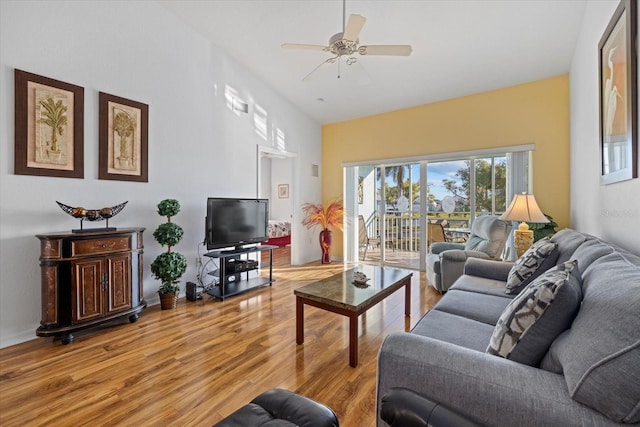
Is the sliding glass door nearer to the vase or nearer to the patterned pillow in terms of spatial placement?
the vase

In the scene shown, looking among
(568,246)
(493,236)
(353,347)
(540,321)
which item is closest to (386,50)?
(568,246)

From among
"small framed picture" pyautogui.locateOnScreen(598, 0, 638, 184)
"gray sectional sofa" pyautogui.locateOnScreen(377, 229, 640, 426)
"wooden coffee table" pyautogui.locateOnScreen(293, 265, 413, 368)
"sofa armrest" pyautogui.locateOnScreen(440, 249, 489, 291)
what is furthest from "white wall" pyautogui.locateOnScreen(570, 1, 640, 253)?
"wooden coffee table" pyautogui.locateOnScreen(293, 265, 413, 368)

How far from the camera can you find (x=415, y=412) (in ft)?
2.76

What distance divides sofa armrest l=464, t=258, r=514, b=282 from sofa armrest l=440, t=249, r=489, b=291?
72 cm

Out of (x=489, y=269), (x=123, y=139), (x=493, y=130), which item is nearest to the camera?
(x=489, y=269)

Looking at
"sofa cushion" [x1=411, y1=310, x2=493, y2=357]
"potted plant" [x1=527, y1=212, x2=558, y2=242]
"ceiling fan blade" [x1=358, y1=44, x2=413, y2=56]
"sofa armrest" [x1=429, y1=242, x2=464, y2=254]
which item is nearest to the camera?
"sofa cushion" [x1=411, y1=310, x2=493, y2=357]

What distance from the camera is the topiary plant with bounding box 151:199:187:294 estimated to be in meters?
3.08

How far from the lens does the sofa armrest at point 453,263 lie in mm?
3453

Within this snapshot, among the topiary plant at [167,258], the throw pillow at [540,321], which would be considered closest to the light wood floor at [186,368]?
the topiary plant at [167,258]

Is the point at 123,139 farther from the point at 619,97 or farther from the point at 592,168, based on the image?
the point at 592,168

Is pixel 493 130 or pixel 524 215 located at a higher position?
pixel 493 130

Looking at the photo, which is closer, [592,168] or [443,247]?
[592,168]

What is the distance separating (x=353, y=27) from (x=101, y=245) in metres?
2.83

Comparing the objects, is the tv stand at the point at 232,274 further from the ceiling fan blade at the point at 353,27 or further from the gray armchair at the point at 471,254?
the ceiling fan blade at the point at 353,27
